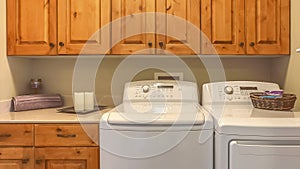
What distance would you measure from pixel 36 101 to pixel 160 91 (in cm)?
93

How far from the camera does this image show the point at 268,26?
2080 mm

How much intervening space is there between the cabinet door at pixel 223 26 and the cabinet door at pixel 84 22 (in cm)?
70

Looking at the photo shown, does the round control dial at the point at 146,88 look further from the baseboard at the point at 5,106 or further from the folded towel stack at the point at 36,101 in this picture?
the baseboard at the point at 5,106

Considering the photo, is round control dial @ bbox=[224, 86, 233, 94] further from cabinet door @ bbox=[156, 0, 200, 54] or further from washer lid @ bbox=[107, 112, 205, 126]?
washer lid @ bbox=[107, 112, 205, 126]

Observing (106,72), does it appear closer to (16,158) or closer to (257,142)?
(16,158)

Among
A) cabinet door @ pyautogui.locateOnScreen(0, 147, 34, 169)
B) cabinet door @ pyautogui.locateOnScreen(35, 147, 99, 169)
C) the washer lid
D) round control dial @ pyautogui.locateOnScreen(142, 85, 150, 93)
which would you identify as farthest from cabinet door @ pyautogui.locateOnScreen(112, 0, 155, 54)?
cabinet door @ pyautogui.locateOnScreen(0, 147, 34, 169)

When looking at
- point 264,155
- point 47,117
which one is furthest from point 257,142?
point 47,117

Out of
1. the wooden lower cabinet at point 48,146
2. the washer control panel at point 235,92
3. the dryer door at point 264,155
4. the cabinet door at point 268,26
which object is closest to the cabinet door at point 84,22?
the wooden lower cabinet at point 48,146

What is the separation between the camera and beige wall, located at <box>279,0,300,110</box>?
197 centimetres

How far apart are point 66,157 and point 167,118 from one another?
66cm

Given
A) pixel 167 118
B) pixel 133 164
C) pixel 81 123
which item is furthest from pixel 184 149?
pixel 81 123

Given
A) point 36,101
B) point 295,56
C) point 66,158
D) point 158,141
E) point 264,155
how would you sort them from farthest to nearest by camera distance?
point 36,101 < point 295,56 < point 66,158 < point 158,141 < point 264,155

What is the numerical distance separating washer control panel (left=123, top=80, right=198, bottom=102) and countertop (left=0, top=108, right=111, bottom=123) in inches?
11.8

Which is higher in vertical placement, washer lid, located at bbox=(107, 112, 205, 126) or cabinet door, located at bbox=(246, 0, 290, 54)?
cabinet door, located at bbox=(246, 0, 290, 54)
